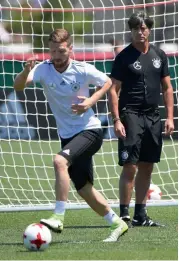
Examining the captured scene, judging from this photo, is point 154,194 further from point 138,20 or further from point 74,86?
point 74,86

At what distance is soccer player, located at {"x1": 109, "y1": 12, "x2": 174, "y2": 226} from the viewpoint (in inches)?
343

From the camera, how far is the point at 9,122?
1507 centimetres

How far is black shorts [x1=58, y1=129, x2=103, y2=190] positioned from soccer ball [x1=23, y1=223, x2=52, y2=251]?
27.3 inches

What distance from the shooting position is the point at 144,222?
352 inches

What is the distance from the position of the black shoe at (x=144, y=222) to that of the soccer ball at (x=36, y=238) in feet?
5.58

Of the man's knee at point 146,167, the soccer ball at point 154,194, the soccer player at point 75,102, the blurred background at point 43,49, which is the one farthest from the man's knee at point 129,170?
the blurred background at point 43,49

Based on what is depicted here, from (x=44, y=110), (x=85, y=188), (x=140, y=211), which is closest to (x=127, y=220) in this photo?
(x=140, y=211)

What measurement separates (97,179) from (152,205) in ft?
8.11

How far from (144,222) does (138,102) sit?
1138 mm

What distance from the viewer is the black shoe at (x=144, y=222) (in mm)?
8884

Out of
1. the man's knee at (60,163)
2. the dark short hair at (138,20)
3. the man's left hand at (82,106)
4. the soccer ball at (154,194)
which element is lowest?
the soccer ball at (154,194)

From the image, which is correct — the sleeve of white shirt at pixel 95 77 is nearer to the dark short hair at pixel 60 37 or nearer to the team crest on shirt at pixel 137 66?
the dark short hair at pixel 60 37

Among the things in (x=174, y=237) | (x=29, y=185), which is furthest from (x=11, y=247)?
(x=29, y=185)

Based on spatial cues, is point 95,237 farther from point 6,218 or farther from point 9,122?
point 9,122
